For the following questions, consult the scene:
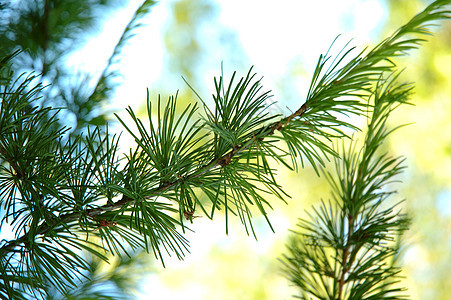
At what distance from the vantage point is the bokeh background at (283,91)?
1.87 m

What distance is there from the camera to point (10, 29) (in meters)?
0.38

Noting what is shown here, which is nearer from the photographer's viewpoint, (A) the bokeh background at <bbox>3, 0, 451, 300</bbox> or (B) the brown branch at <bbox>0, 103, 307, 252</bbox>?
(B) the brown branch at <bbox>0, 103, 307, 252</bbox>

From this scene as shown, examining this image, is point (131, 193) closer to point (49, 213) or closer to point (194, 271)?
point (49, 213)

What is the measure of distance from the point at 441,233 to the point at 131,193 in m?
1.90

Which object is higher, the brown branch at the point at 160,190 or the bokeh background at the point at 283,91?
the bokeh background at the point at 283,91

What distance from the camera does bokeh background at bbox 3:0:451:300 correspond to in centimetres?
187

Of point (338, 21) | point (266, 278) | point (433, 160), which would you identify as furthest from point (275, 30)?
point (266, 278)

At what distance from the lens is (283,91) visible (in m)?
2.30

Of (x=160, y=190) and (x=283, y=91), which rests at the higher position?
(x=283, y=91)

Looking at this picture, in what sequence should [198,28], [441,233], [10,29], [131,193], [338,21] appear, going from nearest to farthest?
[131,193], [10,29], [441,233], [338,21], [198,28]

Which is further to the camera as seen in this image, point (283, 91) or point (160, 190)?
point (283, 91)

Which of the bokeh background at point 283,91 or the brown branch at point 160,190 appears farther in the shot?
the bokeh background at point 283,91

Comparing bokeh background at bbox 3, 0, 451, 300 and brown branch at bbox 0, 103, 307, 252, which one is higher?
bokeh background at bbox 3, 0, 451, 300

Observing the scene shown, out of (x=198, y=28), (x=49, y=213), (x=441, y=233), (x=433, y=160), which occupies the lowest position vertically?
(x=49, y=213)
